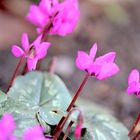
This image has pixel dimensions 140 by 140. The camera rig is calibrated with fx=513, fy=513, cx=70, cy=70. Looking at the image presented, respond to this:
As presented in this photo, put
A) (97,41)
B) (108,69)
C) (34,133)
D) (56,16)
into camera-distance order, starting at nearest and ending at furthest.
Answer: (34,133) → (108,69) → (56,16) → (97,41)

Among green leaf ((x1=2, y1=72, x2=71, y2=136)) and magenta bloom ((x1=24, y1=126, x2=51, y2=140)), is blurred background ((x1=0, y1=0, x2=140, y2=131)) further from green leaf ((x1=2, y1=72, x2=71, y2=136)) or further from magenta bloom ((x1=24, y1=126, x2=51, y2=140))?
magenta bloom ((x1=24, y1=126, x2=51, y2=140))

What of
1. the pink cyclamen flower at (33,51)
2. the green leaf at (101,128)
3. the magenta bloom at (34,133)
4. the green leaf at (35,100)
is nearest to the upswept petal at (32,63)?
the pink cyclamen flower at (33,51)

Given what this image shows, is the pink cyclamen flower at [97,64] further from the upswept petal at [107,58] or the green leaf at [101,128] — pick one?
the green leaf at [101,128]

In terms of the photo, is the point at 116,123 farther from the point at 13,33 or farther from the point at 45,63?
the point at 13,33

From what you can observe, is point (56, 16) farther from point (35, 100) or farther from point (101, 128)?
point (101, 128)

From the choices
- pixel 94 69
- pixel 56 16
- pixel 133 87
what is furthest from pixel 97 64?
pixel 56 16

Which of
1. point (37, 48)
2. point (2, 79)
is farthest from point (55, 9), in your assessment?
point (2, 79)

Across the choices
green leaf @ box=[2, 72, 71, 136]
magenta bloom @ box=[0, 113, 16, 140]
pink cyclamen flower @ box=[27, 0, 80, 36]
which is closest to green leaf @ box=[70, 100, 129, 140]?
green leaf @ box=[2, 72, 71, 136]
